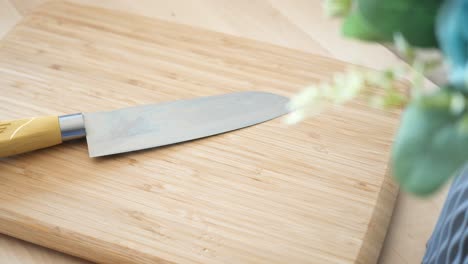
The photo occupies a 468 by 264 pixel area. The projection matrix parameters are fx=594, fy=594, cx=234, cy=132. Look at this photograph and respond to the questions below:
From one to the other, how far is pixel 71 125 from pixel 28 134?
58mm

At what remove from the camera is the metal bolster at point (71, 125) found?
32.6 inches

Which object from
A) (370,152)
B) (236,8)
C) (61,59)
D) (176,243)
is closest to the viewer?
(176,243)

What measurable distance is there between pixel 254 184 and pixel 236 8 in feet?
1.52

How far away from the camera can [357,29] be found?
37cm

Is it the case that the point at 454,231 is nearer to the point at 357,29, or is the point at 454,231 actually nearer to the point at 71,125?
the point at 357,29

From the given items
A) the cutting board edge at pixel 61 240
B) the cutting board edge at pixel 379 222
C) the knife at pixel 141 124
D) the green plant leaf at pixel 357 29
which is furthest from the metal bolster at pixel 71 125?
the green plant leaf at pixel 357 29

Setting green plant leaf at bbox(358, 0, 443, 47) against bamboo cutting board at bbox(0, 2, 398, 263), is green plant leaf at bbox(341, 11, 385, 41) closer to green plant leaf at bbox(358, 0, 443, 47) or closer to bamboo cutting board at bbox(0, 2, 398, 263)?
green plant leaf at bbox(358, 0, 443, 47)

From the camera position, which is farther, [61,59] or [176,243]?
[61,59]

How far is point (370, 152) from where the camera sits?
848 millimetres

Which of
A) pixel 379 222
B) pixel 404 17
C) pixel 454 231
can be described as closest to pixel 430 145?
pixel 404 17

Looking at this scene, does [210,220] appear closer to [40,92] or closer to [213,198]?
[213,198]

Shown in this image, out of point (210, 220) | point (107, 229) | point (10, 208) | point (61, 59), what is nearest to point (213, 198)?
point (210, 220)

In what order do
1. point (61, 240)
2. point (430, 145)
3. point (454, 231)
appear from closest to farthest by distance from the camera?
point (430, 145) → point (454, 231) → point (61, 240)

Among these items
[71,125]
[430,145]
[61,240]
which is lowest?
[61,240]
